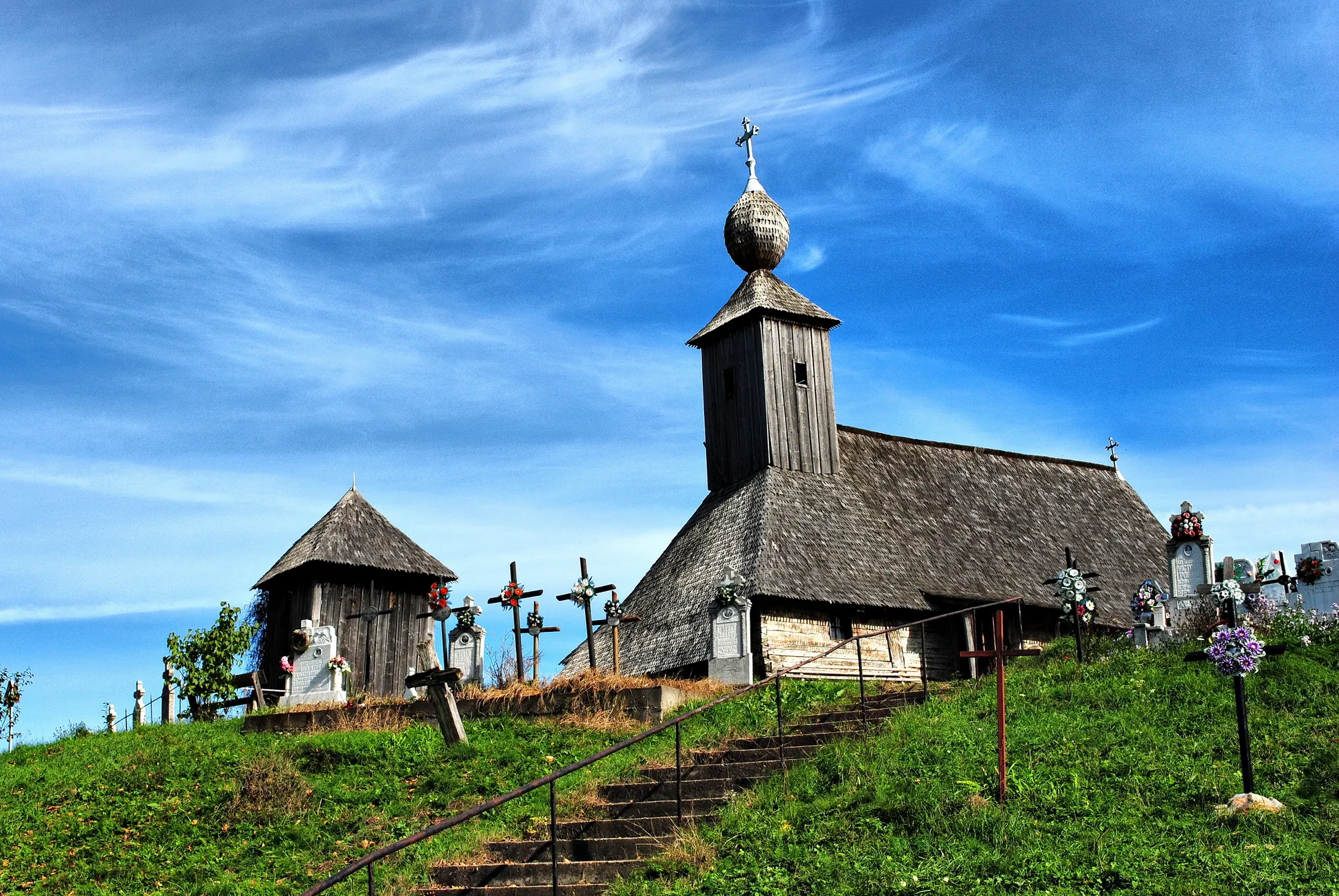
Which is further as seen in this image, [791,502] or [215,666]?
[791,502]

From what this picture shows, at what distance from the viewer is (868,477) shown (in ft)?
106

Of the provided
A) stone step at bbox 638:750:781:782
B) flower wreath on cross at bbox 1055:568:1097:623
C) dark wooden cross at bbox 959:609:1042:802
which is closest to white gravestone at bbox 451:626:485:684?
stone step at bbox 638:750:781:782

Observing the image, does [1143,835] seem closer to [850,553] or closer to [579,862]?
[579,862]

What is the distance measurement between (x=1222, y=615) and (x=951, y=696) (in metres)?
4.02

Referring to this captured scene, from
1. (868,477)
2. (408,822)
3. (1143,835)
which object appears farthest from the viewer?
(868,477)

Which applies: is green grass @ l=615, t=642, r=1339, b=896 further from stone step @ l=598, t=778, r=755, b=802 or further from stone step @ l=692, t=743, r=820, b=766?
stone step @ l=598, t=778, r=755, b=802

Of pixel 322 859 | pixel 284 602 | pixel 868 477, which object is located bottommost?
pixel 322 859

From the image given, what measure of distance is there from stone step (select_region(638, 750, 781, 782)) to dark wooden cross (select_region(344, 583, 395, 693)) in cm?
1362

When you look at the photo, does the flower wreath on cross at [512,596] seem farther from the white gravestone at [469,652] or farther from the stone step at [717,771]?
the stone step at [717,771]

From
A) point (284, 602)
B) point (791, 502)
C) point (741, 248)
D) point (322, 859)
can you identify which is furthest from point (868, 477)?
point (322, 859)

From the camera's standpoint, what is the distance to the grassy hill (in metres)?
11.7

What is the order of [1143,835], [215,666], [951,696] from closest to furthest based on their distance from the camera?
[1143,835]
[951,696]
[215,666]

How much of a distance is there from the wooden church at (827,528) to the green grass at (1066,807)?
832cm

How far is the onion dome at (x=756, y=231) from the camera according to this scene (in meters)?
33.3
